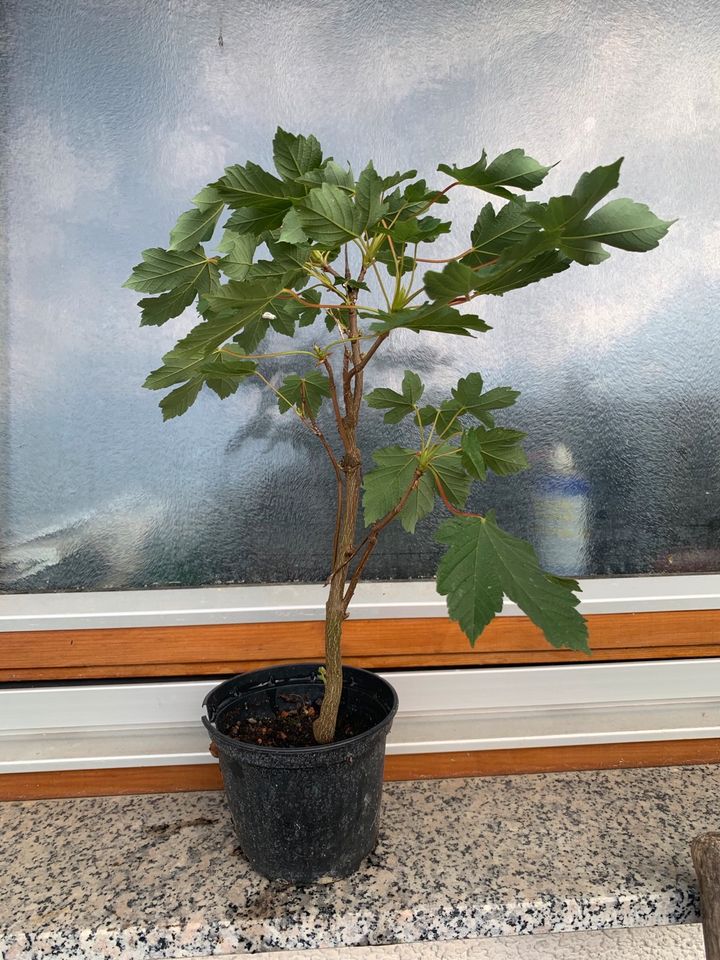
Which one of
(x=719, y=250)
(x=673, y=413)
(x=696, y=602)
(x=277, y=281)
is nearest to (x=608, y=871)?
(x=696, y=602)

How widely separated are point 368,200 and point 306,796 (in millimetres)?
602

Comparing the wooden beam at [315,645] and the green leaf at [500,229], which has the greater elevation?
the green leaf at [500,229]

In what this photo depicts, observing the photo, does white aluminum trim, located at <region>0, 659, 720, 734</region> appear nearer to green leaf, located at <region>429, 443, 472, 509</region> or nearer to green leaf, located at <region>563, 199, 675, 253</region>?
green leaf, located at <region>429, 443, 472, 509</region>

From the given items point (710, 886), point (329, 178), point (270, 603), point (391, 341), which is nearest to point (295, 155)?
point (329, 178)

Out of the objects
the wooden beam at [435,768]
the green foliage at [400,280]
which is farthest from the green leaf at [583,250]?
the wooden beam at [435,768]

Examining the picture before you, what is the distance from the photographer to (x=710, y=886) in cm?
72

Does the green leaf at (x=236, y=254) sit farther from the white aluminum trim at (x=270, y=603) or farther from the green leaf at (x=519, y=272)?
the white aluminum trim at (x=270, y=603)

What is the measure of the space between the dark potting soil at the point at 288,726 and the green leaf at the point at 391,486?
0.26m

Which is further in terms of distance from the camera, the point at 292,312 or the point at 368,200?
the point at 292,312

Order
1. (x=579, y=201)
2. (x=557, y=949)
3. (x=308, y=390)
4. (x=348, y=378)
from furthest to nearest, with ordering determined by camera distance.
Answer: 1. (x=557, y=949)
2. (x=308, y=390)
3. (x=348, y=378)
4. (x=579, y=201)

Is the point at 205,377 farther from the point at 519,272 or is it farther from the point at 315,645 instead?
the point at 315,645

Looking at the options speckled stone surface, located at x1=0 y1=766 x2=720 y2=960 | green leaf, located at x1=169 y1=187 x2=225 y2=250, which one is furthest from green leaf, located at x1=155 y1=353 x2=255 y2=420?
speckled stone surface, located at x1=0 y1=766 x2=720 y2=960

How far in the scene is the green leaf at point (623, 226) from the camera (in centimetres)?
50

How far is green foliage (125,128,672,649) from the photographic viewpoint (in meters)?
0.52
